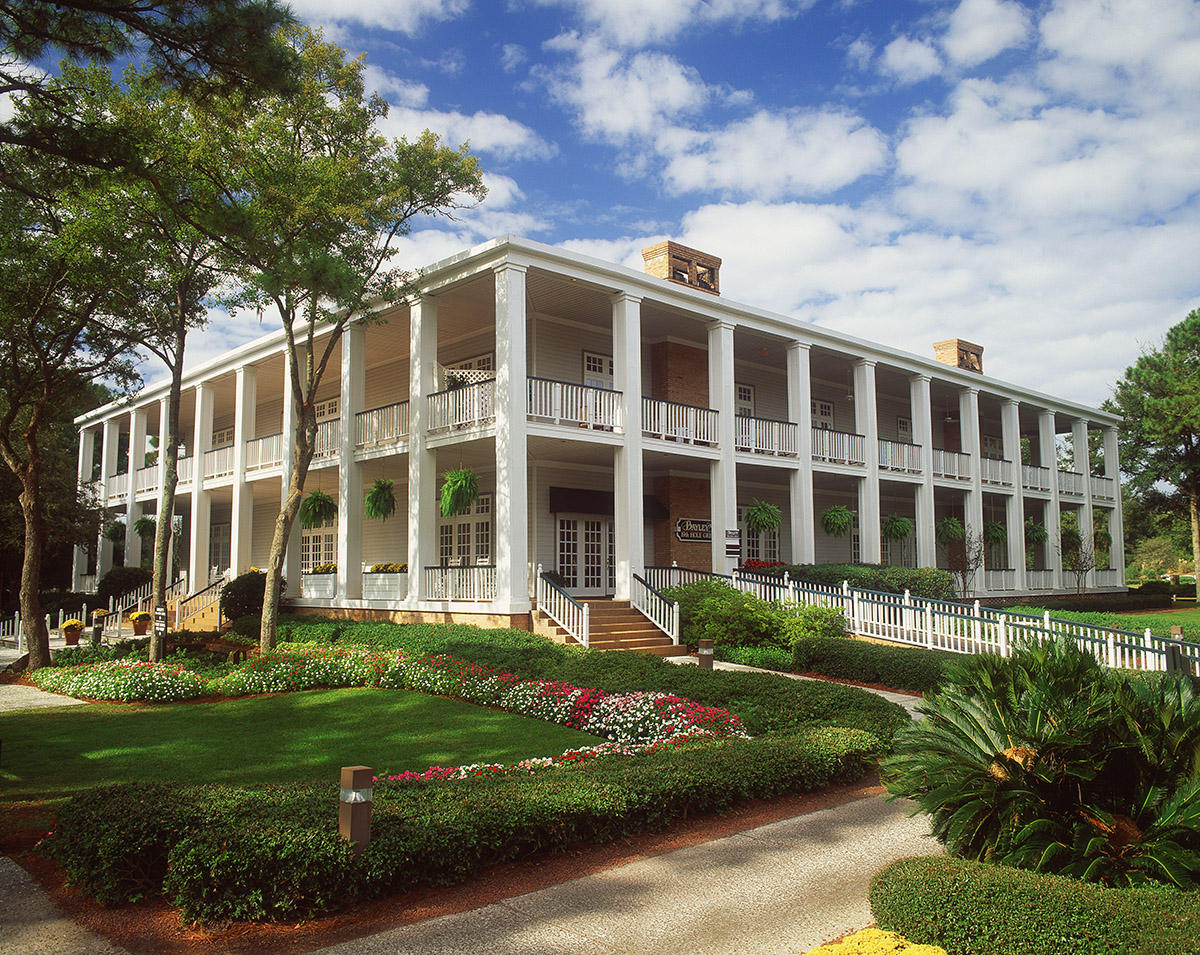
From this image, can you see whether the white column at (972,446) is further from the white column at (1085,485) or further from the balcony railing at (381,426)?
the balcony railing at (381,426)

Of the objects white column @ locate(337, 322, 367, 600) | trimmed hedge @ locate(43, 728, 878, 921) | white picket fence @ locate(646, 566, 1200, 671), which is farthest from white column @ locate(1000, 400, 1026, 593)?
trimmed hedge @ locate(43, 728, 878, 921)

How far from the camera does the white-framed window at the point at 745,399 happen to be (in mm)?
25281

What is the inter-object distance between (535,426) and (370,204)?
5090mm

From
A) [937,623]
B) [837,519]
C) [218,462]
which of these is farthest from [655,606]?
[218,462]

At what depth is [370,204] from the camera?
15320 millimetres

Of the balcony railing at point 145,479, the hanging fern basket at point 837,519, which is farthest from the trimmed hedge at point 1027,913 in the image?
the balcony railing at point 145,479

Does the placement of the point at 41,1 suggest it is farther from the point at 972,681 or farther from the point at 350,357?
the point at 350,357

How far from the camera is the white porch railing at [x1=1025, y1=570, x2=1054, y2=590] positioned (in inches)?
1118

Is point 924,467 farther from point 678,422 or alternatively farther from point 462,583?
point 462,583

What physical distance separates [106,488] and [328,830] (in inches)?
1289

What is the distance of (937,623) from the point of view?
1549 centimetres

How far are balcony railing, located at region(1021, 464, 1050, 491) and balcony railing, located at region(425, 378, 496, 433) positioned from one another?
21042 millimetres

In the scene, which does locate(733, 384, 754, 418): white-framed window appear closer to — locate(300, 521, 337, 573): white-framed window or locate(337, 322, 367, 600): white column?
locate(337, 322, 367, 600): white column

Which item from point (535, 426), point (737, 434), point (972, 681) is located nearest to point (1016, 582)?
point (737, 434)
